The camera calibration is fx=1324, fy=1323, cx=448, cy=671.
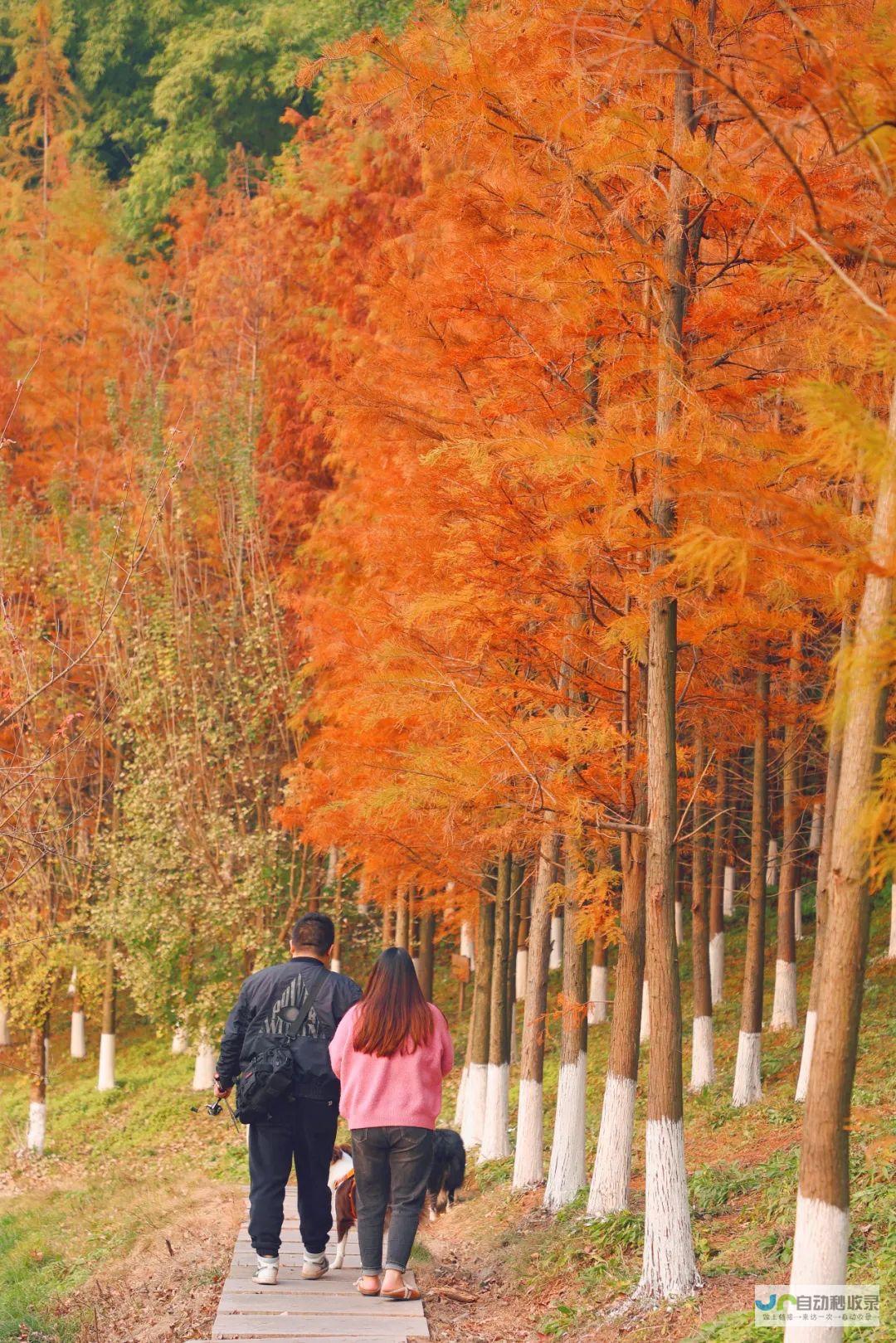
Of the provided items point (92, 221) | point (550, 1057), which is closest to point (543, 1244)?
point (550, 1057)

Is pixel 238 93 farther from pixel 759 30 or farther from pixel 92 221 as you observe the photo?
pixel 759 30

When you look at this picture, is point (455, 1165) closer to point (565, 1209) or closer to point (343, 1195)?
point (343, 1195)

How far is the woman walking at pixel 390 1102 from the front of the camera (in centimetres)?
662

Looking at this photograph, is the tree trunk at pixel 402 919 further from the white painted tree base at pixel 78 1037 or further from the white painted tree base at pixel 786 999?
the white painted tree base at pixel 78 1037

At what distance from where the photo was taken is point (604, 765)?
10.0 meters

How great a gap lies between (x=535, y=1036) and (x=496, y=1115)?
2.41 metres

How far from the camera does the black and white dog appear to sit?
7395mm

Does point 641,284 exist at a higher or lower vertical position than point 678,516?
higher

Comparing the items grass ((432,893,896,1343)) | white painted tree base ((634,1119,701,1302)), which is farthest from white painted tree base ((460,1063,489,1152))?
white painted tree base ((634,1119,701,1302))


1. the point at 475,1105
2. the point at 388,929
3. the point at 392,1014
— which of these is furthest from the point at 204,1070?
the point at 392,1014

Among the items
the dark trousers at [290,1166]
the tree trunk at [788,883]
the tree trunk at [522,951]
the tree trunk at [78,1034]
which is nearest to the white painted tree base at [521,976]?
the tree trunk at [522,951]

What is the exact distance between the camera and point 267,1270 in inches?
270

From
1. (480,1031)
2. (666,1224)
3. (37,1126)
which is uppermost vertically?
(666,1224)

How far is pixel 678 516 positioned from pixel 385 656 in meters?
2.96
